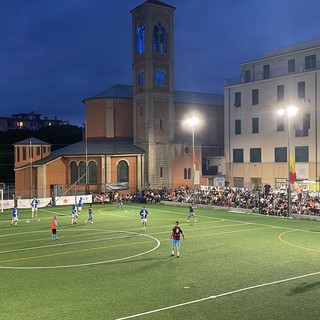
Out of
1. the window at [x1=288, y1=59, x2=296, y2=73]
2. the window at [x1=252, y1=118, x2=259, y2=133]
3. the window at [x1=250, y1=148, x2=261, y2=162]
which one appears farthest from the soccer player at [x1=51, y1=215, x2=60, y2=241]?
the window at [x1=288, y1=59, x2=296, y2=73]

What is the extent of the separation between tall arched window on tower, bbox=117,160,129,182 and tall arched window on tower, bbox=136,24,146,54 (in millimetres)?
17713

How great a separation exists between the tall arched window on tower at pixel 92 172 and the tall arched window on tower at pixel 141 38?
19077 mm

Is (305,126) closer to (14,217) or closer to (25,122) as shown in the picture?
(14,217)

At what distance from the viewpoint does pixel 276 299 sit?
626 inches

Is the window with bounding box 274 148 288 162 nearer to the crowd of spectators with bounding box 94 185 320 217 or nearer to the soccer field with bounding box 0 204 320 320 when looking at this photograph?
the crowd of spectators with bounding box 94 185 320 217

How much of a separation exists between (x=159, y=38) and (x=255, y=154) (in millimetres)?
23175

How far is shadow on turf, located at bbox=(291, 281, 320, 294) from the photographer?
1691 centimetres

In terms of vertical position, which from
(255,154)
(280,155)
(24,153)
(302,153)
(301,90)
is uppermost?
(301,90)

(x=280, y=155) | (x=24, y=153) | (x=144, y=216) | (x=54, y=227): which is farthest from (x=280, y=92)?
(x=54, y=227)

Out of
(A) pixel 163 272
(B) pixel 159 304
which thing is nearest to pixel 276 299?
(B) pixel 159 304

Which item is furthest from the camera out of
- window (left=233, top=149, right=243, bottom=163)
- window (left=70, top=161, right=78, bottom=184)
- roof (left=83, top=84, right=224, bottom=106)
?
roof (left=83, top=84, right=224, bottom=106)

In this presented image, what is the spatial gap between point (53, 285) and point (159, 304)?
200 inches

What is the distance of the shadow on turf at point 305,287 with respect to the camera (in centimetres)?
1691

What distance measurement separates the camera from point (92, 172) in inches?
2552
